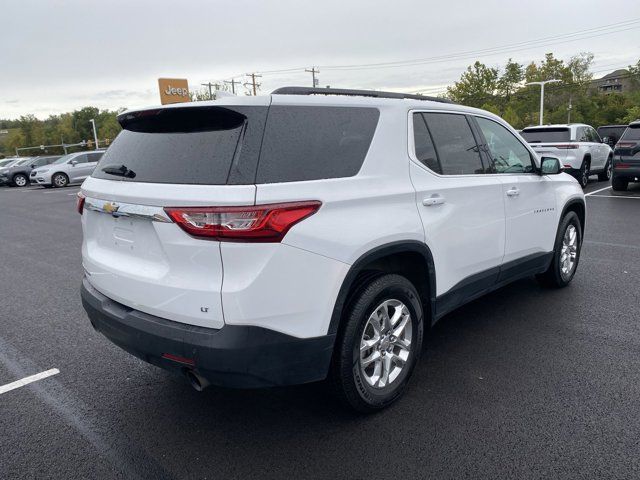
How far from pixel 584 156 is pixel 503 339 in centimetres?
1153

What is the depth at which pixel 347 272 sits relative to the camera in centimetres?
256

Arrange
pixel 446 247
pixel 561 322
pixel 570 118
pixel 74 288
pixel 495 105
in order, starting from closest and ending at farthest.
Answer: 1. pixel 446 247
2. pixel 561 322
3. pixel 74 288
4. pixel 570 118
5. pixel 495 105

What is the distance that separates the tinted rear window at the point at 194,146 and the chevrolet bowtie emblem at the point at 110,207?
162 millimetres

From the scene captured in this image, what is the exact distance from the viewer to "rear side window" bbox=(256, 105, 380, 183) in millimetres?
2393

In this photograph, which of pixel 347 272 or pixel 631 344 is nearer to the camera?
pixel 347 272

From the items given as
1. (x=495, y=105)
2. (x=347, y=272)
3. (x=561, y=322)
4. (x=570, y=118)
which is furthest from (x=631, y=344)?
(x=495, y=105)

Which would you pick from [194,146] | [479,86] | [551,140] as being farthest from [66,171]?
[479,86]

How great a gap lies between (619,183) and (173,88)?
46.6 meters

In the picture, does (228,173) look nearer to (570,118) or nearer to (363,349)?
(363,349)

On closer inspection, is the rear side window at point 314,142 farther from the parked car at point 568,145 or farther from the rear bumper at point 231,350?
the parked car at point 568,145

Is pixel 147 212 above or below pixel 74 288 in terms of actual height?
above

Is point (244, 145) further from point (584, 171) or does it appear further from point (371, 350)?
point (584, 171)

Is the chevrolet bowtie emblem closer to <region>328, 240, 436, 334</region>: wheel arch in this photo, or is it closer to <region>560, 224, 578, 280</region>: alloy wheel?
<region>328, 240, 436, 334</region>: wheel arch

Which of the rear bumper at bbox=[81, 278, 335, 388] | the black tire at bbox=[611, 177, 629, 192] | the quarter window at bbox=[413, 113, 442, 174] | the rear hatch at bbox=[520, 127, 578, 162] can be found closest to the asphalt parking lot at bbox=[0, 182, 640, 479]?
the rear bumper at bbox=[81, 278, 335, 388]
